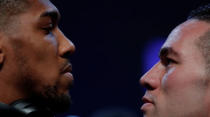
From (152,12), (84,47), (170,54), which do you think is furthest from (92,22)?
(170,54)

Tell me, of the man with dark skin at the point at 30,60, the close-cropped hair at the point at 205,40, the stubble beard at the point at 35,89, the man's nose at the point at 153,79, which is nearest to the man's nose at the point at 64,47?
the man with dark skin at the point at 30,60

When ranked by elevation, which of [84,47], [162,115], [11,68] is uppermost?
[11,68]

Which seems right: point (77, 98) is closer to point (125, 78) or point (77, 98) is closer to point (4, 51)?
point (125, 78)

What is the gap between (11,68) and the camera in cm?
157

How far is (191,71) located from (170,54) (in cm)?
12

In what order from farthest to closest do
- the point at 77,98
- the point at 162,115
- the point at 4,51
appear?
the point at 77,98, the point at 162,115, the point at 4,51

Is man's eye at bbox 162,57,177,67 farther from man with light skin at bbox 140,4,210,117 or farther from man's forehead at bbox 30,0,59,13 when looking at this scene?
man's forehead at bbox 30,0,59,13

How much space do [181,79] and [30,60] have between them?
0.59 m

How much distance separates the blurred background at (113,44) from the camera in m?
3.12

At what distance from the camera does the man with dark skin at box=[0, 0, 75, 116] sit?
5.14ft

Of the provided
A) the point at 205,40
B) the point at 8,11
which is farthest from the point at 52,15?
the point at 205,40

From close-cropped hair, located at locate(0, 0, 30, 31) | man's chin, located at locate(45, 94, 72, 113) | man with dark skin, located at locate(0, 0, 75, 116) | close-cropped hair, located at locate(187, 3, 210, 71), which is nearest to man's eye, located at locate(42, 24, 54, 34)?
man with dark skin, located at locate(0, 0, 75, 116)

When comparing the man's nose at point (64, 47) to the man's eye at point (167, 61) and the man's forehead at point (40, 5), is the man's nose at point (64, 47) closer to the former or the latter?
the man's forehead at point (40, 5)

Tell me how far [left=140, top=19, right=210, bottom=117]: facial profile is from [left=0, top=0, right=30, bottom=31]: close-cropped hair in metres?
0.58
